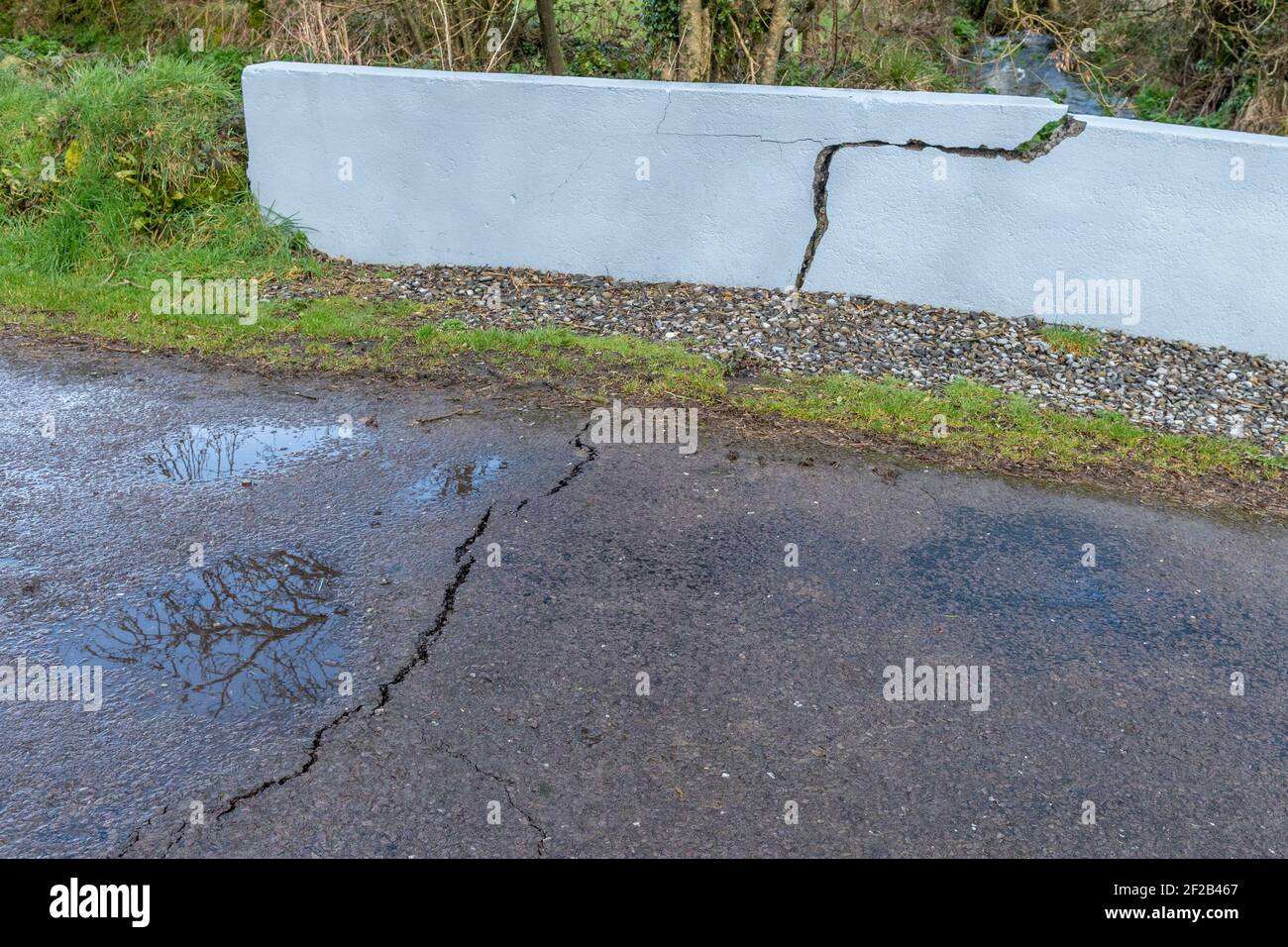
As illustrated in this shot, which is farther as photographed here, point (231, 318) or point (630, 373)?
point (231, 318)

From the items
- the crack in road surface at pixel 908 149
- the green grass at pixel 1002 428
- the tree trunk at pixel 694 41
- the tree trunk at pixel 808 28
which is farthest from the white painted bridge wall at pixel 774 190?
the tree trunk at pixel 808 28

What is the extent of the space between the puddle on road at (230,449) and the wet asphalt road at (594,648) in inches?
0.8

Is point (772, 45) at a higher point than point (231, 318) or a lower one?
higher

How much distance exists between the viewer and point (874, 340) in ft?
22.2

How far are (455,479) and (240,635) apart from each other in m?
1.47

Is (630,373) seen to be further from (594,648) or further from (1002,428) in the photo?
(594,648)

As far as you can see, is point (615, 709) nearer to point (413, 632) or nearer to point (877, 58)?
point (413, 632)

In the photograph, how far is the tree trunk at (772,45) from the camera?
8602mm

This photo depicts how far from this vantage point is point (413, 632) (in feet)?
12.9

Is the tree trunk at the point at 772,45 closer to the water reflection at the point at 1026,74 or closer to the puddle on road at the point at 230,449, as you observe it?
the water reflection at the point at 1026,74

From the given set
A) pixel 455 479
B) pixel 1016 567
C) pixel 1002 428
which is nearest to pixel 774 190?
pixel 1002 428

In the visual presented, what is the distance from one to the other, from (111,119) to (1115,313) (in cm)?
763

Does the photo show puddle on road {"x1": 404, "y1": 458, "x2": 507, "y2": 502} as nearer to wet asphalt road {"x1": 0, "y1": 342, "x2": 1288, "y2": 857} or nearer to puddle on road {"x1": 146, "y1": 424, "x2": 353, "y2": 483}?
wet asphalt road {"x1": 0, "y1": 342, "x2": 1288, "y2": 857}

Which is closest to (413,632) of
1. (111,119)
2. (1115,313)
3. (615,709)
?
(615,709)
